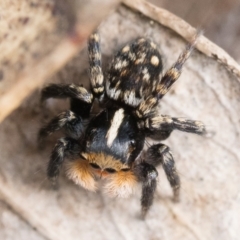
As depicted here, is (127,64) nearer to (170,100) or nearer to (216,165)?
(170,100)

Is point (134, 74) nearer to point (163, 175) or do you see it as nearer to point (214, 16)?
point (163, 175)

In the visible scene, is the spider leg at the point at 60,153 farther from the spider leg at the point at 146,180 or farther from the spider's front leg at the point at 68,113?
the spider leg at the point at 146,180

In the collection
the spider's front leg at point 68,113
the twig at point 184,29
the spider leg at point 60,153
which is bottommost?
the spider leg at point 60,153

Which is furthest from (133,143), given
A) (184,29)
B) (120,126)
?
(184,29)

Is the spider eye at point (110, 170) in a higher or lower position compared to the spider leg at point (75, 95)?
lower

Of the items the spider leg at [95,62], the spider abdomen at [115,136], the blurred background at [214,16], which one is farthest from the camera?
the blurred background at [214,16]

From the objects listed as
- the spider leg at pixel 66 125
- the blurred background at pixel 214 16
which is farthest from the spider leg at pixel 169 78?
the blurred background at pixel 214 16

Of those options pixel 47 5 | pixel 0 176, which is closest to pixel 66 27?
pixel 47 5
